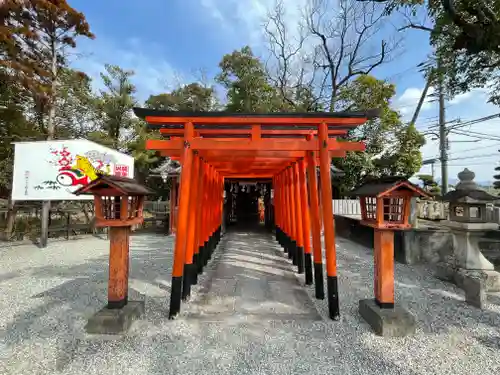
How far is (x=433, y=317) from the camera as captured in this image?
13.8 ft

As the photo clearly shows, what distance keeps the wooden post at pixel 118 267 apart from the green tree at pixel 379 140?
50.9 ft

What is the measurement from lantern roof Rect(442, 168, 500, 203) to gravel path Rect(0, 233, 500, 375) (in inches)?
71.5

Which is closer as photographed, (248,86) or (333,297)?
(333,297)

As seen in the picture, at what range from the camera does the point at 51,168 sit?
9062 mm

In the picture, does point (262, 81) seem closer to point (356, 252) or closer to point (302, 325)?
point (356, 252)

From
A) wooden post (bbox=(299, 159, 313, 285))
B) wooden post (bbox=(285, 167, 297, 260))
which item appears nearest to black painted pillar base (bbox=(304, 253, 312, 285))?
wooden post (bbox=(299, 159, 313, 285))

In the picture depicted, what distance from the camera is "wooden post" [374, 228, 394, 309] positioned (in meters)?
3.78

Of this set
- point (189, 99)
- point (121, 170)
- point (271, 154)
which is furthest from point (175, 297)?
point (189, 99)

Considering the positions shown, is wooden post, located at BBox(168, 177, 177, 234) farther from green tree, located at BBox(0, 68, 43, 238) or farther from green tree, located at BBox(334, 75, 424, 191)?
green tree, located at BBox(334, 75, 424, 191)

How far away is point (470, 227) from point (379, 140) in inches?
560

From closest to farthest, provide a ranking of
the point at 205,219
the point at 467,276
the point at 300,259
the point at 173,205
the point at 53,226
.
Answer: the point at 467,276 → the point at 300,259 → the point at 205,219 → the point at 53,226 → the point at 173,205

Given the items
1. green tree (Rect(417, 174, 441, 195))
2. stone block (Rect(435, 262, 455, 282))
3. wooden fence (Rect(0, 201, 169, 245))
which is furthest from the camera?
green tree (Rect(417, 174, 441, 195))

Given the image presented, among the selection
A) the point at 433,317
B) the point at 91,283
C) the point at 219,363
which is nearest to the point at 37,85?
the point at 91,283

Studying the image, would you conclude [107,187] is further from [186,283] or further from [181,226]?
[186,283]
